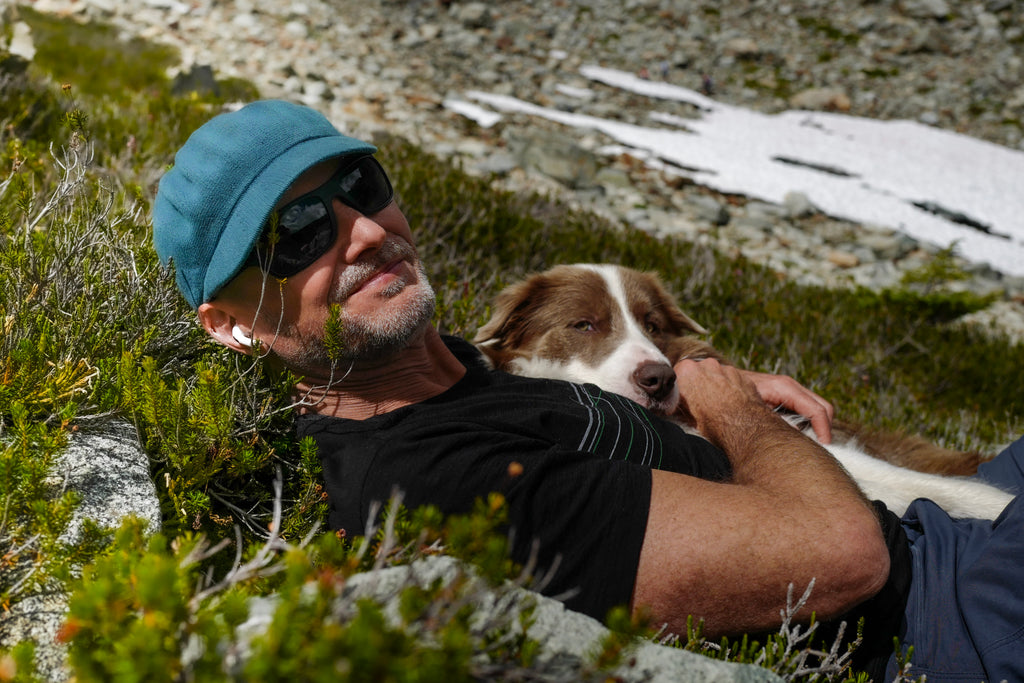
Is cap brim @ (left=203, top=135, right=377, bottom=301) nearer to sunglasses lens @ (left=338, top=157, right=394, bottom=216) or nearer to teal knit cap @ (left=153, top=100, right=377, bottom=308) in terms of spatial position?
teal knit cap @ (left=153, top=100, right=377, bottom=308)

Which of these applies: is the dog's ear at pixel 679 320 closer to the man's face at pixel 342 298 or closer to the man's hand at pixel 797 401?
the man's hand at pixel 797 401

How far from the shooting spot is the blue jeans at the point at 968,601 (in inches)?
90.3

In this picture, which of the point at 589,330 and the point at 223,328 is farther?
the point at 589,330

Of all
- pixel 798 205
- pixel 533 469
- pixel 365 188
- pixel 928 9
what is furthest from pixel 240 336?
pixel 928 9

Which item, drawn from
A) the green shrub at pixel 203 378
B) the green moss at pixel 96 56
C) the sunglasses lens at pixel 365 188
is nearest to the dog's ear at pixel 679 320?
the green shrub at pixel 203 378

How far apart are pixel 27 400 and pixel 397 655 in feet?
6.45

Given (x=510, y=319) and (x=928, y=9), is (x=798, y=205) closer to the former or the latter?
(x=510, y=319)

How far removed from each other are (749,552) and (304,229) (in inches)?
74.9

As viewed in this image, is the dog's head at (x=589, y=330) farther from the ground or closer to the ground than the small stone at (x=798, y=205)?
farther from the ground

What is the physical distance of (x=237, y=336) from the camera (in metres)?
3.04

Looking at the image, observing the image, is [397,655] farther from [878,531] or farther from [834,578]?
[878,531]

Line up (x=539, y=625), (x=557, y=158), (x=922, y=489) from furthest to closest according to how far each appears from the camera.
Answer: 1. (x=557, y=158)
2. (x=922, y=489)
3. (x=539, y=625)

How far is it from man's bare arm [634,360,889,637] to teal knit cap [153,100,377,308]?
5.50ft

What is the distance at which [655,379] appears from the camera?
141 inches
